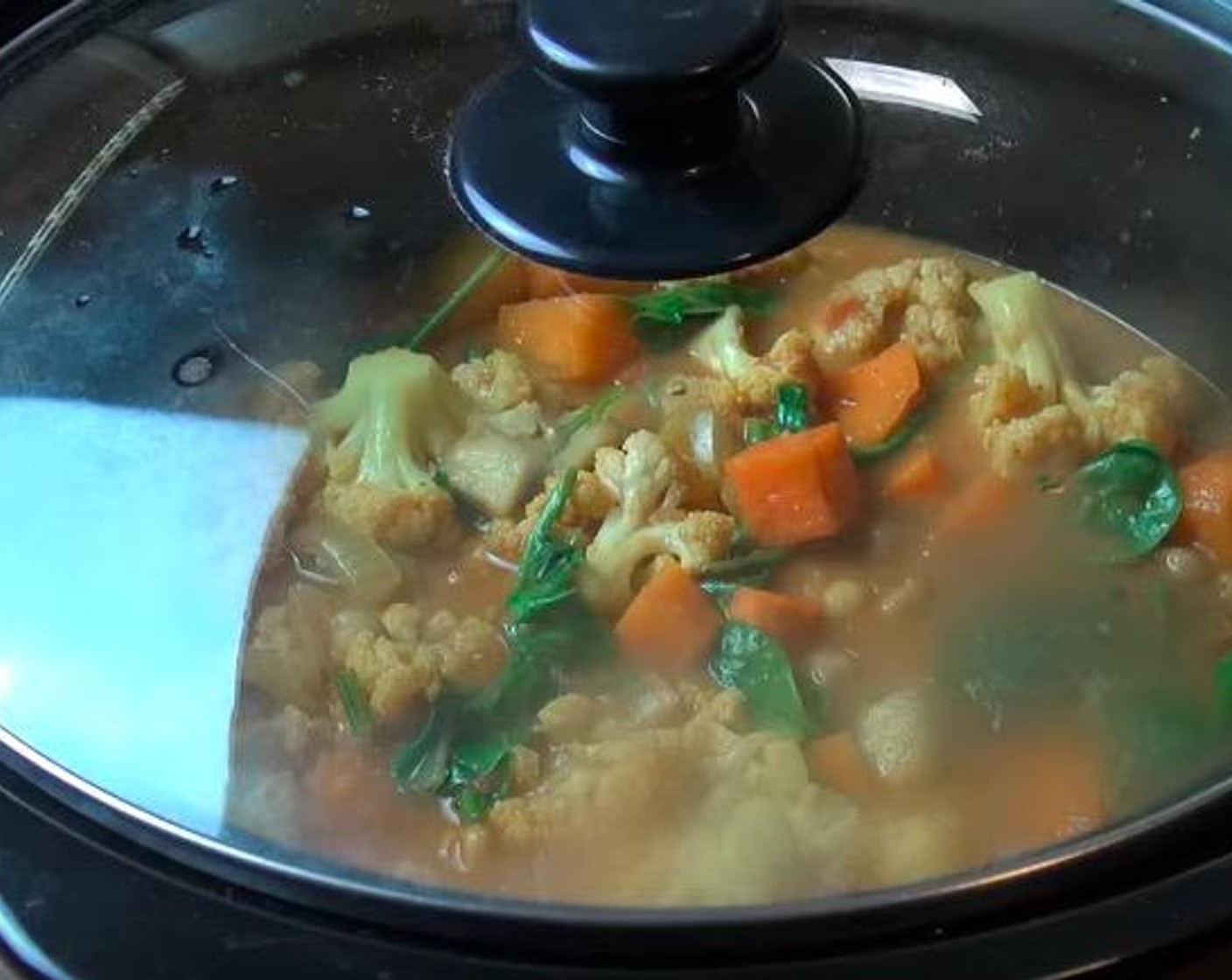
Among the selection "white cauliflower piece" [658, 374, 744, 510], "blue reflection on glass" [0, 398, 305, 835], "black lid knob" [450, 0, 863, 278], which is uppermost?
"black lid knob" [450, 0, 863, 278]

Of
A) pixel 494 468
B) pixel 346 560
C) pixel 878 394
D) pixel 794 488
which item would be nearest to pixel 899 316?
pixel 878 394

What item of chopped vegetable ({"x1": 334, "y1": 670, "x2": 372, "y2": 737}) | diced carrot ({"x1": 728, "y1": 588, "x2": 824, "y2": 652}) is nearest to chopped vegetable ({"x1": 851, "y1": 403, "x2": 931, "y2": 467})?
diced carrot ({"x1": 728, "y1": 588, "x2": 824, "y2": 652})

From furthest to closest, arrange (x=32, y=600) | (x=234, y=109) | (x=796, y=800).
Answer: (x=234, y=109)
(x=32, y=600)
(x=796, y=800)

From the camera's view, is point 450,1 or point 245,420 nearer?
point 245,420

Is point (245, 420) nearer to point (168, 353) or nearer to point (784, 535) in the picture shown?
point (168, 353)

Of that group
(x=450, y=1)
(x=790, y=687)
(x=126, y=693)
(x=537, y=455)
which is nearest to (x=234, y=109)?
(x=450, y=1)

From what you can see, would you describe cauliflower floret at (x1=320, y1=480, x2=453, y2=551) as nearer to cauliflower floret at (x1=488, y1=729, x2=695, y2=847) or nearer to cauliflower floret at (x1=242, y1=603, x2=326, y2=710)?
cauliflower floret at (x1=242, y1=603, x2=326, y2=710)
